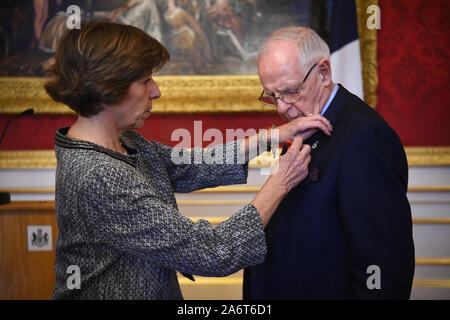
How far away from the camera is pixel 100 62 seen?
1.19m

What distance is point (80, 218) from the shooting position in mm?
1217

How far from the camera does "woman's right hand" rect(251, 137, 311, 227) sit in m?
1.29

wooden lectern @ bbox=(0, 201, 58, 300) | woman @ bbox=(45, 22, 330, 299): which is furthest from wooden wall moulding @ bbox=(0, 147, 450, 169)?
woman @ bbox=(45, 22, 330, 299)

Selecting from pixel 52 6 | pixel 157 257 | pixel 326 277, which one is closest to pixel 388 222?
pixel 326 277

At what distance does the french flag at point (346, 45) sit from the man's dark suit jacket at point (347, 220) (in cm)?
155

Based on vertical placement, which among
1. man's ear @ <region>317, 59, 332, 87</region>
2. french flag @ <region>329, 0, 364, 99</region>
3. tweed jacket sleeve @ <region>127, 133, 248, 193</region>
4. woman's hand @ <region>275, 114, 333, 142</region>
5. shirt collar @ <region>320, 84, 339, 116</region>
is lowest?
tweed jacket sleeve @ <region>127, 133, 248, 193</region>

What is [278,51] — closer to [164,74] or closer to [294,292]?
[294,292]

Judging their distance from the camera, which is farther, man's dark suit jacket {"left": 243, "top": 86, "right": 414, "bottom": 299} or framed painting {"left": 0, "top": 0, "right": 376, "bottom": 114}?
framed painting {"left": 0, "top": 0, "right": 376, "bottom": 114}

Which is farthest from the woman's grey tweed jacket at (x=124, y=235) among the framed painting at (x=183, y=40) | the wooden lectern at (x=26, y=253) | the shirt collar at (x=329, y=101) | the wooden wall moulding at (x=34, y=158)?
the wooden wall moulding at (x=34, y=158)

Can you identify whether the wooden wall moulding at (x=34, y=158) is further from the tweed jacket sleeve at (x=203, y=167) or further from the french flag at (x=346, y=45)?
the tweed jacket sleeve at (x=203, y=167)

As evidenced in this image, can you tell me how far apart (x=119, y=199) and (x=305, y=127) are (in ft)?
2.27

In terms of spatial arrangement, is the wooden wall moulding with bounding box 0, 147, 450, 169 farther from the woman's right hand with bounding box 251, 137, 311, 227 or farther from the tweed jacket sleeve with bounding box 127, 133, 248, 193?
the woman's right hand with bounding box 251, 137, 311, 227

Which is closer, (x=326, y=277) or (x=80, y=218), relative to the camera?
(x=80, y=218)

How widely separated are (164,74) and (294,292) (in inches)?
84.0
